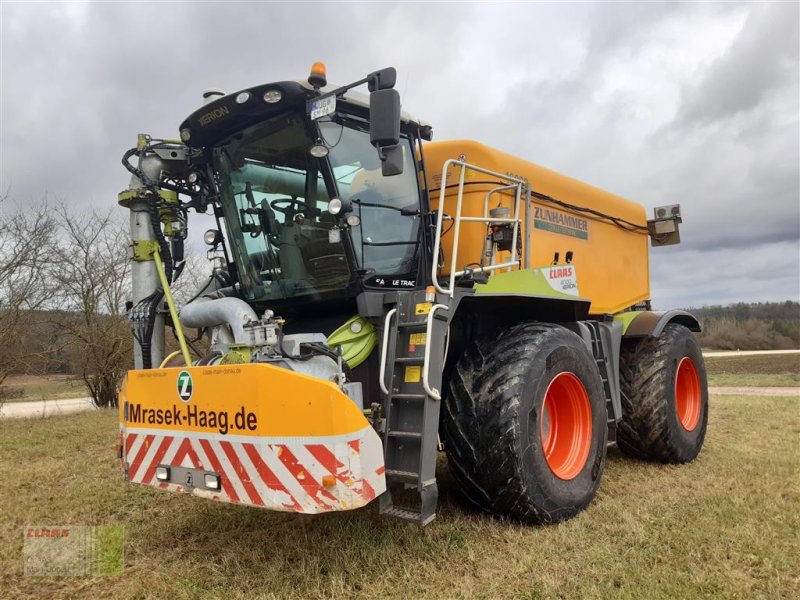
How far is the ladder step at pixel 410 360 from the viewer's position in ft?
Answer: 11.5

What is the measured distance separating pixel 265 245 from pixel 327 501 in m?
2.06

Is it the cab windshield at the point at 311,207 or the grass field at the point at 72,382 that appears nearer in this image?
the cab windshield at the point at 311,207

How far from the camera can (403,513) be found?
326 cm

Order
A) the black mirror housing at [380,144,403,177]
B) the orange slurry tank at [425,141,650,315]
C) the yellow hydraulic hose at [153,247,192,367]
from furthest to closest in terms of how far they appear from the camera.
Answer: the orange slurry tank at [425,141,650,315], the yellow hydraulic hose at [153,247,192,367], the black mirror housing at [380,144,403,177]

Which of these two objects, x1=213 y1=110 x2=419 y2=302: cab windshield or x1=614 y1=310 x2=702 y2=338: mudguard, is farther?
x1=614 y1=310 x2=702 y2=338: mudguard

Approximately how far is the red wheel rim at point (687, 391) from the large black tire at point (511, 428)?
2.81m

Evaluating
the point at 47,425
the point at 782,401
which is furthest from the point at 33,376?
the point at 782,401

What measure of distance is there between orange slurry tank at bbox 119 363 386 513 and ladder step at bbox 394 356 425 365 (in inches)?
23.0

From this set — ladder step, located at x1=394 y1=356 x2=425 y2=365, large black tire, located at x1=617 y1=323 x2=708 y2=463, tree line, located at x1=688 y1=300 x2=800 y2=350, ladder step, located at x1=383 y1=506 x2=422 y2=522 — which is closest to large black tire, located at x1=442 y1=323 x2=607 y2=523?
ladder step, located at x1=394 y1=356 x2=425 y2=365

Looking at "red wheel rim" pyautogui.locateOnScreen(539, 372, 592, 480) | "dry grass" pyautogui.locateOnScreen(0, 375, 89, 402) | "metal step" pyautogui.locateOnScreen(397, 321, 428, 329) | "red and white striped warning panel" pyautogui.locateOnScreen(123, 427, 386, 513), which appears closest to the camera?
"red and white striped warning panel" pyautogui.locateOnScreen(123, 427, 386, 513)

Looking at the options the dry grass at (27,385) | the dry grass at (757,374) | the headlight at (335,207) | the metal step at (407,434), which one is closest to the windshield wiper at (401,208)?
the headlight at (335,207)

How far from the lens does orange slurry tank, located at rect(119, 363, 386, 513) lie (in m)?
2.95

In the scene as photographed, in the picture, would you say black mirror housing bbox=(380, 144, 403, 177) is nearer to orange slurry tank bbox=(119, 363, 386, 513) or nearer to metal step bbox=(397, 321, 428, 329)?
metal step bbox=(397, 321, 428, 329)

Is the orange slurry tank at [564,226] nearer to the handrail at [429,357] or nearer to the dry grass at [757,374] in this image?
the handrail at [429,357]
